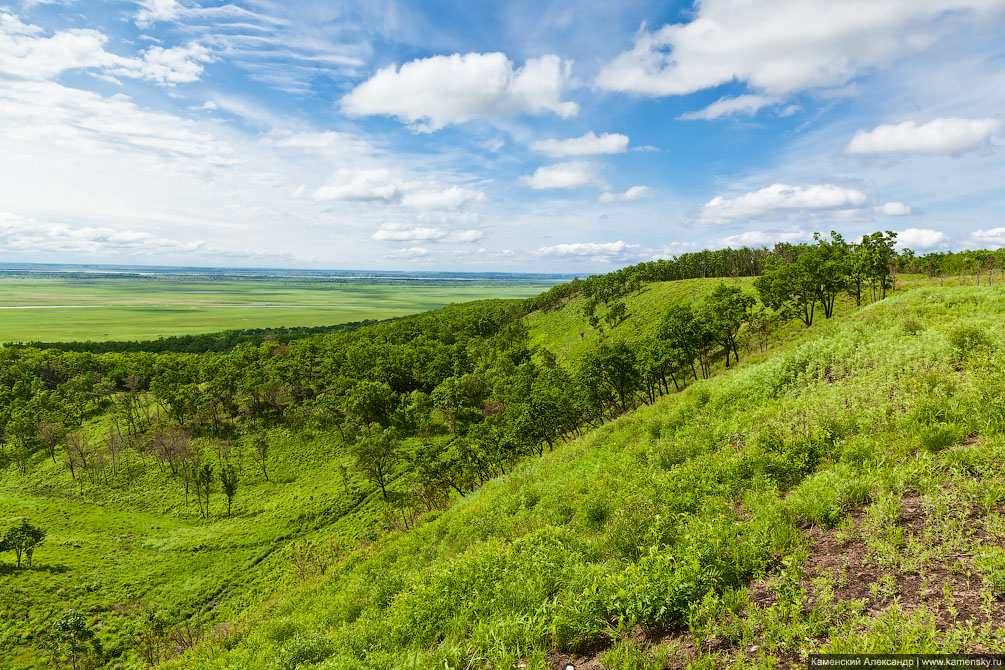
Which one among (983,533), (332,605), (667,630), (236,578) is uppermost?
(983,533)

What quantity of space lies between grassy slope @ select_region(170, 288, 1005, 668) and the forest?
0.24 ft

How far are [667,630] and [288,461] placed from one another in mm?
77569

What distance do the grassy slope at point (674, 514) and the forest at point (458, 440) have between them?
0.24 ft

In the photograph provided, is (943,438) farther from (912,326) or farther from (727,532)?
(912,326)

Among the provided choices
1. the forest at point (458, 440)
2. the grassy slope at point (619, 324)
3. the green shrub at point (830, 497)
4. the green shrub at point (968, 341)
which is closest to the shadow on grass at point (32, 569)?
the forest at point (458, 440)

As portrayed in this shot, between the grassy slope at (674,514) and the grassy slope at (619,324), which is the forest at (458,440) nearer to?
the grassy slope at (674,514)

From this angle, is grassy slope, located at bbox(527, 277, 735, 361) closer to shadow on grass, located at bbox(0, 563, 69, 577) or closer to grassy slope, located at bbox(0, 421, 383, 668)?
grassy slope, located at bbox(0, 421, 383, 668)

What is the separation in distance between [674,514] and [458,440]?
5480cm

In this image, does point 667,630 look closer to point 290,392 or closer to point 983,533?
point 983,533

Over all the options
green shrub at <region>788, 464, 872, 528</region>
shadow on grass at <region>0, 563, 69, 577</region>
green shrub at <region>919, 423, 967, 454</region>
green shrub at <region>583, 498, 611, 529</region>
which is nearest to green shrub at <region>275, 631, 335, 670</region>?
green shrub at <region>583, 498, 611, 529</region>

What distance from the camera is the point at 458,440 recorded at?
199 feet

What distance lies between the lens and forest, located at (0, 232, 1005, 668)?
6836mm

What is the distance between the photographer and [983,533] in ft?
17.7

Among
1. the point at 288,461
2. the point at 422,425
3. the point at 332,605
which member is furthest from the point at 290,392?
the point at 332,605
